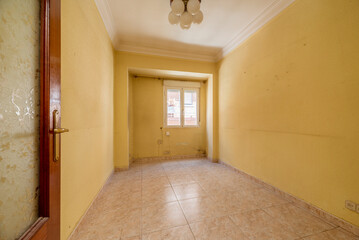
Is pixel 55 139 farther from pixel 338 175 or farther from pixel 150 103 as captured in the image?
pixel 150 103

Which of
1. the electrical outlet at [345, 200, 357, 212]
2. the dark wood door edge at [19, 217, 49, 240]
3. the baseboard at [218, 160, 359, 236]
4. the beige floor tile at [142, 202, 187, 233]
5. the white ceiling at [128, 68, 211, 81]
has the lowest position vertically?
the beige floor tile at [142, 202, 187, 233]

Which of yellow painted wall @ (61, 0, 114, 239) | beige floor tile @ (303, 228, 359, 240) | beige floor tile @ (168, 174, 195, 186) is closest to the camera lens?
yellow painted wall @ (61, 0, 114, 239)

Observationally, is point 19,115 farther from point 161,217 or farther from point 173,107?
point 173,107

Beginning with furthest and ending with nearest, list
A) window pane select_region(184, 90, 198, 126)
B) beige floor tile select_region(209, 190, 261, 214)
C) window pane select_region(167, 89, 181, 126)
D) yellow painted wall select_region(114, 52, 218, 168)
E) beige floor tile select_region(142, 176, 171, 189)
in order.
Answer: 1. window pane select_region(184, 90, 198, 126)
2. window pane select_region(167, 89, 181, 126)
3. yellow painted wall select_region(114, 52, 218, 168)
4. beige floor tile select_region(142, 176, 171, 189)
5. beige floor tile select_region(209, 190, 261, 214)

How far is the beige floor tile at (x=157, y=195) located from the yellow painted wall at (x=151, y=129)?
1745mm

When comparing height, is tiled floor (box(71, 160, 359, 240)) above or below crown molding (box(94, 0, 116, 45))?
below

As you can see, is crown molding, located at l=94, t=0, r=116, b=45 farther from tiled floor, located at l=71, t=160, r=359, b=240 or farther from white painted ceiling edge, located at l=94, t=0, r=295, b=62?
tiled floor, located at l=71, t=160, r=359, b=240

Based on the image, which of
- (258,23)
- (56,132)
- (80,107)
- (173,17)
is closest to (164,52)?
(173,17)

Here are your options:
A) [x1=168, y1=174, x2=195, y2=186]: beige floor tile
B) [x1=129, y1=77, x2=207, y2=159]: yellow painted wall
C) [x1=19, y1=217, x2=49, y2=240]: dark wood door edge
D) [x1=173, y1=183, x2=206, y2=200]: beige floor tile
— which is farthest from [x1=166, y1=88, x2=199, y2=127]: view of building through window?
[x1=19, y1=217, x2=49, y2=240]: dark wood door edge

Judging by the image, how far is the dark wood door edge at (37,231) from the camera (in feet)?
1.79

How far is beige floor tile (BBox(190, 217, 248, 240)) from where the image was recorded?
53.7 inches

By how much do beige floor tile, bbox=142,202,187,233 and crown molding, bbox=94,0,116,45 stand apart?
291 cm

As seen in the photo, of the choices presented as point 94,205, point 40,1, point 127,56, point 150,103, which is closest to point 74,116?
point 40,1

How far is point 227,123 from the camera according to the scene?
3387mm
